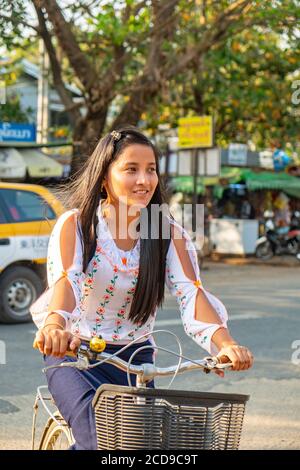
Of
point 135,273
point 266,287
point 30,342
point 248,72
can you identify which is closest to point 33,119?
point 248,72

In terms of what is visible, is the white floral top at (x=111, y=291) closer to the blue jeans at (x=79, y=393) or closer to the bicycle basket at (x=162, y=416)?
the blue jeans at (x=79, y=393)

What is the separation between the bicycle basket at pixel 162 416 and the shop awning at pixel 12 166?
1614 cm

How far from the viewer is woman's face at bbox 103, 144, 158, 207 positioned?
296cm

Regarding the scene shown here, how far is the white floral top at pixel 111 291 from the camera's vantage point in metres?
2.89

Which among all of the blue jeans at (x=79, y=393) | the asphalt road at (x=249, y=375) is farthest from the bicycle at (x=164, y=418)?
the asphalt road at (x=249, y=375)

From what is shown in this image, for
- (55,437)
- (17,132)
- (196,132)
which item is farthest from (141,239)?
(17,132)

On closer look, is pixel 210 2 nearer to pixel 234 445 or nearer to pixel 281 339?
pixel 281 339

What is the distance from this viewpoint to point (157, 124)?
73.7ft

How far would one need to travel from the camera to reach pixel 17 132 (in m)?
18.5

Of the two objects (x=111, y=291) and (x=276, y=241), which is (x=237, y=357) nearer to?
(x=111, y=291)

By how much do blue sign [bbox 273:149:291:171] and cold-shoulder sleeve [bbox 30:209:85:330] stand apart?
2201 centimetres

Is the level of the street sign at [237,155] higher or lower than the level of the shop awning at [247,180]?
higher

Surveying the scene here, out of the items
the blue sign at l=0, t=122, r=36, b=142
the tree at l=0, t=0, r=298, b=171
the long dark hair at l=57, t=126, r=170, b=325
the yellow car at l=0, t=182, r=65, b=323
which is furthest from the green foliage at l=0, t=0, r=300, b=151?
the long dark hair at l=57, t=126, r=170, b=325

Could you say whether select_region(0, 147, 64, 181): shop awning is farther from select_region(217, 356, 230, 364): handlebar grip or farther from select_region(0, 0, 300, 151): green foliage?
select_region(217, 356, 230, 364): handlebar grip
